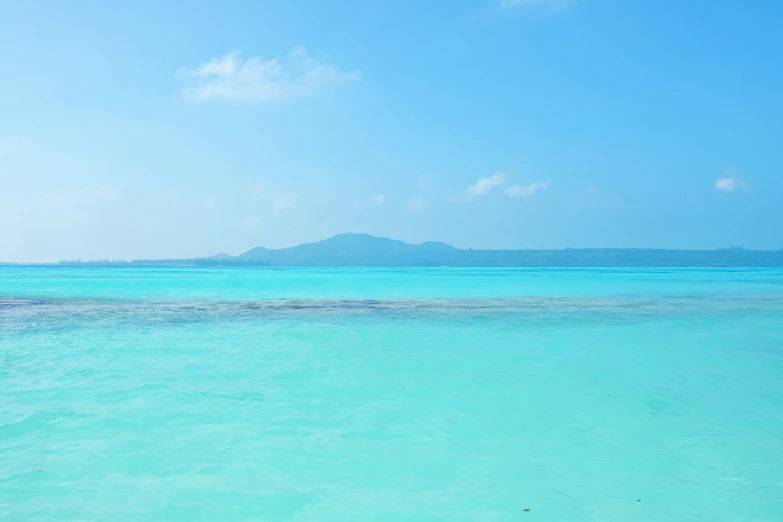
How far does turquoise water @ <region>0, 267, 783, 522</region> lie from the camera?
4.78m

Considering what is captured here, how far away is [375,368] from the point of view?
1055cm

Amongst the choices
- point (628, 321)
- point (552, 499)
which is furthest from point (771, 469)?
point (628, 321)

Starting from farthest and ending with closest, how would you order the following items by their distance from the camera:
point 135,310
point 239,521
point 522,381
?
point 135,310 < point 522,381 < point 239,521

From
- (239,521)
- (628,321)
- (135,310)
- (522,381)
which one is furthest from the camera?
(135,310)

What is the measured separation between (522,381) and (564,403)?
1.53 m

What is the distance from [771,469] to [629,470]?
4.58ft

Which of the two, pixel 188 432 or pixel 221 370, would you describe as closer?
pixel 188 432

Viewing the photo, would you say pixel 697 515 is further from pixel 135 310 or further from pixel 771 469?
pixel 135 310

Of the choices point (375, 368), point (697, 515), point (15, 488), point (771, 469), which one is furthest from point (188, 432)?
point (771, 469)

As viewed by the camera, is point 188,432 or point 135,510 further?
point 188,432

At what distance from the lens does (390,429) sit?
22.1 feet

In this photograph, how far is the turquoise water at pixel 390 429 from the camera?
4781mm

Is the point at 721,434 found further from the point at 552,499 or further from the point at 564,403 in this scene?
the point at 552,499

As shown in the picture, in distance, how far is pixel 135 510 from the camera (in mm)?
4582
